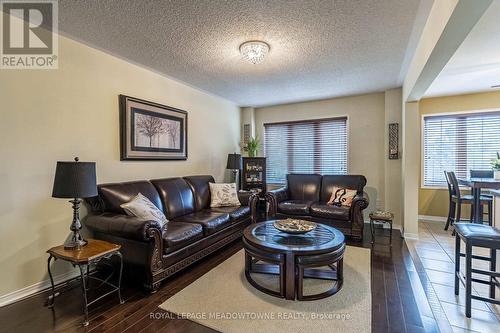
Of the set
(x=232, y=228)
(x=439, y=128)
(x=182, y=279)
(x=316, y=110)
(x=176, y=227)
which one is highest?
(x=316, y=110)

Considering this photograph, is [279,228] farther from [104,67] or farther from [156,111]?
[104,67]

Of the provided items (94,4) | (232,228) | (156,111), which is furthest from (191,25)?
(232,228)

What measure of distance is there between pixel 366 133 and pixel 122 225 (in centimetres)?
455

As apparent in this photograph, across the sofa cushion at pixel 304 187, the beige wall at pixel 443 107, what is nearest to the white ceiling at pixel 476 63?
the beige wall at pixel 443 107

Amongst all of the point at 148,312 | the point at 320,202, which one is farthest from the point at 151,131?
the point at 320,202

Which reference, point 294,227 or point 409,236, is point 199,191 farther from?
point 409,236

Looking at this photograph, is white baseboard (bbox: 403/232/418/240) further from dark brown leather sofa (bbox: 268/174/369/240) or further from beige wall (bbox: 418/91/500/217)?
beige wall (bbox: 418/91/500/217)

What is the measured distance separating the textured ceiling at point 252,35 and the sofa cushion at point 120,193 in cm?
167

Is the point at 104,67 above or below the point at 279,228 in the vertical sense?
above

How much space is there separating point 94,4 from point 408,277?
406cm

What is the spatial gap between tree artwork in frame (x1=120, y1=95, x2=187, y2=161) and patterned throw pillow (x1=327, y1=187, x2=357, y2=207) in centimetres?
277

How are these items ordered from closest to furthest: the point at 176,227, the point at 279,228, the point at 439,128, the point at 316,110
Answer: the point at 279,228 → the point at 176,227 → the point at 439,128 → the point at 316,110

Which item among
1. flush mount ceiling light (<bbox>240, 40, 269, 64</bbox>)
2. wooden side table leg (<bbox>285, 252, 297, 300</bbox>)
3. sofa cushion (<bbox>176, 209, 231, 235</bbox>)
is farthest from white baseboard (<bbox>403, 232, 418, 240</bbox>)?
flush mount ceiling light (<bbox>240, 40, 269, 64</bbox>)

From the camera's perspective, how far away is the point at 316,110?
5.25m
